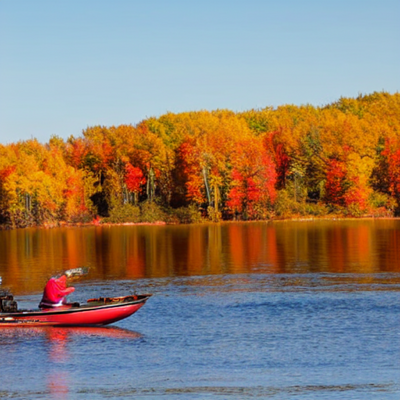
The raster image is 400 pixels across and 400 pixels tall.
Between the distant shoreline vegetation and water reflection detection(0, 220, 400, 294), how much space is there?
1750cm

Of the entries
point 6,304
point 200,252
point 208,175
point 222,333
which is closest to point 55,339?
point 6,304

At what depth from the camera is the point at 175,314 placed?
33594 mm

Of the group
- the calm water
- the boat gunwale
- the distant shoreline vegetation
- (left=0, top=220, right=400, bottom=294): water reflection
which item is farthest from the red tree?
the boat gunwale

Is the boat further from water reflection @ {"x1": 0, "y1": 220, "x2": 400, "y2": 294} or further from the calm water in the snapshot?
water reflection @ {"x1": 0, "y1": 220, "x2": 400, "y2": 294}

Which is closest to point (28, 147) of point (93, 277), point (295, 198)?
point (295, 198)

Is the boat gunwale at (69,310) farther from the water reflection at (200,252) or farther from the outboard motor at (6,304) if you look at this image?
the water reflection at (200,252)

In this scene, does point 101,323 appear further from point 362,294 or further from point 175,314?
point 362,294

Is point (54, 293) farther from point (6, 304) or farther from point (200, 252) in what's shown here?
point (200, 252)

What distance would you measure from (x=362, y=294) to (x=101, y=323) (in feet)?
43.9

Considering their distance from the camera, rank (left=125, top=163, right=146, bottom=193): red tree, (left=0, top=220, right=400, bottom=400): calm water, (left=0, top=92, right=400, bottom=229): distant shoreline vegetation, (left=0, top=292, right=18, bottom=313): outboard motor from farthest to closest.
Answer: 1. (left=125, top=163, right=146, bottom=193): red tree
2. (left=0, top=92, right=400, bottom=229): distant shoreline vegetation
3. (left=0, top=292, right=18, bottom=313): outboard motor
4. (left=0, top=220, right=400, bottom=400): calm water

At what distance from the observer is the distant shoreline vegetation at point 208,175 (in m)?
109

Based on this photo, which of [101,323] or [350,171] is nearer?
[101,323]

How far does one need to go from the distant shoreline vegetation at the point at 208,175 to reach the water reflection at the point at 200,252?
1750 cm

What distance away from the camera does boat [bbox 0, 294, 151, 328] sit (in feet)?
99.5
